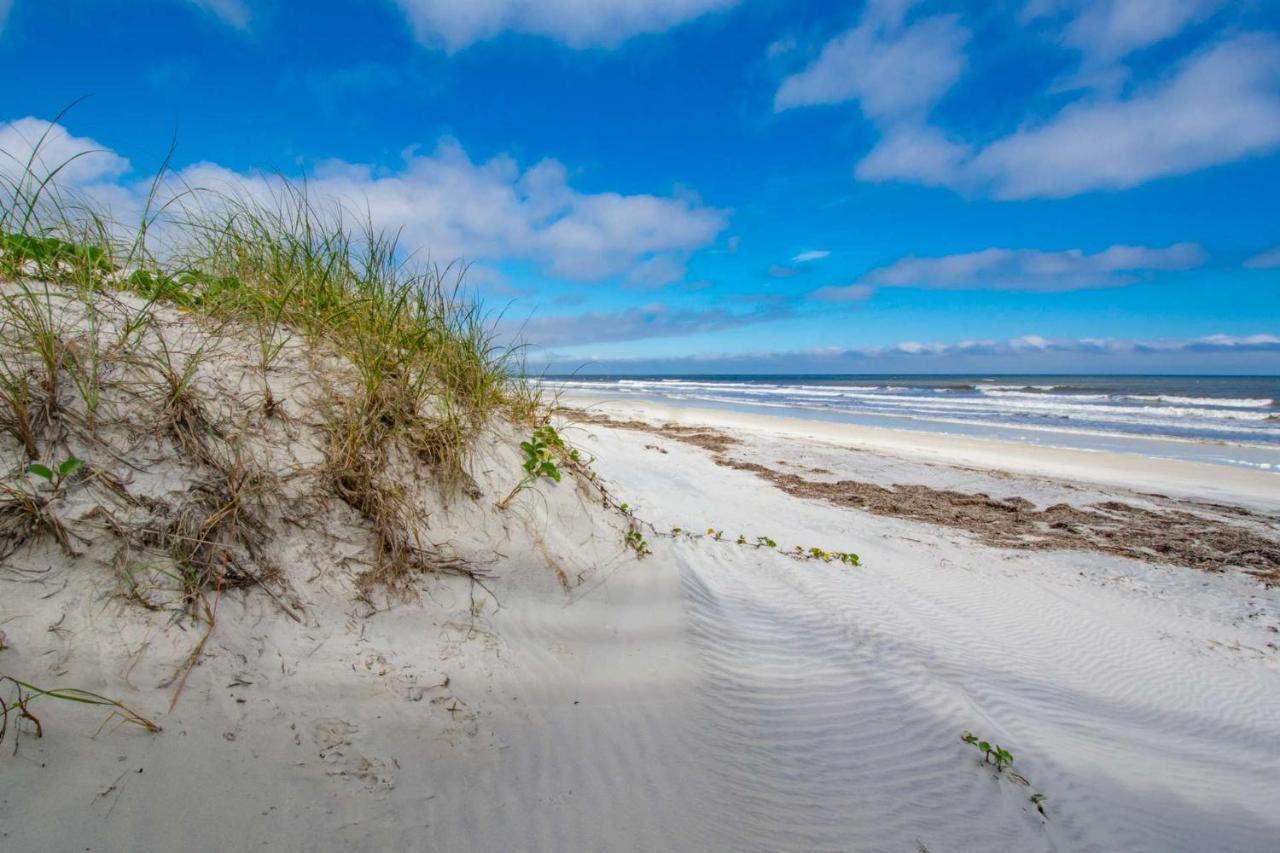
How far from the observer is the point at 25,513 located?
75.3 inches

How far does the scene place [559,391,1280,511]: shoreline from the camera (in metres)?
10.4

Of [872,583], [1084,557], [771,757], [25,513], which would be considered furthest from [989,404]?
[25,513]

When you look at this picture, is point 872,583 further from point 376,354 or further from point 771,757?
point 376,354

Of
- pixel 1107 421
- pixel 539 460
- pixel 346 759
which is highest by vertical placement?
pixel 539 460

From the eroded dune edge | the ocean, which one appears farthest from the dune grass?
the ocean

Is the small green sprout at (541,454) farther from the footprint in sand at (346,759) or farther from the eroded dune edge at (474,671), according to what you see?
the footprint in sand at (346,759)

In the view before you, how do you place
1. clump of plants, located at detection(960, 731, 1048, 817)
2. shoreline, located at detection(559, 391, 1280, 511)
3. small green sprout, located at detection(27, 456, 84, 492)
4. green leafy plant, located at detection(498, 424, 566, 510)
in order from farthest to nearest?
shoreline, located at detection(559, 391, 1280, 511), green leafy plant, located at detection(498, 424, 566, 510), clump of plants, located at detection(960, 731, 1048, 817), small green sprout, located at detection(27, 456, 84, 492)

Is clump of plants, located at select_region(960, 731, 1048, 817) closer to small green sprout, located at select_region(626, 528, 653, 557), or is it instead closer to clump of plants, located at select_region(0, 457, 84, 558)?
small green sprout, located at select_region(626, 528, 653, 557)

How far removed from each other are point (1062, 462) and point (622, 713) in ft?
47.7

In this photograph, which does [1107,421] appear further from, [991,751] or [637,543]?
[637,543]

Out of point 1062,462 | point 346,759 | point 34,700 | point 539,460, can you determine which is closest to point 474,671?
point 346,759

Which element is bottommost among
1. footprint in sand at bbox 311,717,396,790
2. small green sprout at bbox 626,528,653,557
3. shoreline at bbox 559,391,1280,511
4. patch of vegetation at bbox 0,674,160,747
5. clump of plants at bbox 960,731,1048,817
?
clump of plants at bbox 960,731,1048,817

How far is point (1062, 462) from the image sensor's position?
13.1 m

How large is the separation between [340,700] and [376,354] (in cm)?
189
